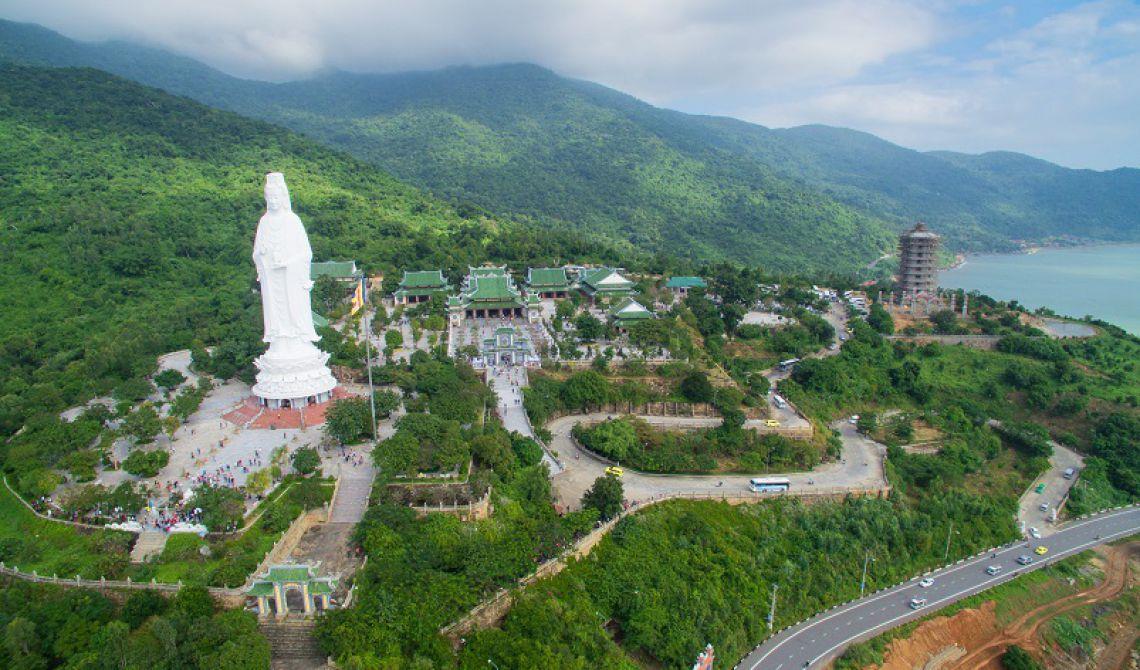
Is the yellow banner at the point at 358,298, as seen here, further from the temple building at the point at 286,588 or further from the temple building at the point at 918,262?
the temple building at the point at 918,262

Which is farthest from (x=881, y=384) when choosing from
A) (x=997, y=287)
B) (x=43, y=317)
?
(x=997, y=287)

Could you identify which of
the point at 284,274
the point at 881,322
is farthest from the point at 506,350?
the point at 881,322

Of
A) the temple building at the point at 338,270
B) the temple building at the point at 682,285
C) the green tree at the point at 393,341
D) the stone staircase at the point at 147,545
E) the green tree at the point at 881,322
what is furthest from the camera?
the temple building at the point at 682,285

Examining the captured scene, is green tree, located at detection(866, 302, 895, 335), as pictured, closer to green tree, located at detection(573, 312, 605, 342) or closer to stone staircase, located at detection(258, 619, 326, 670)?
green tree, located at detection(573, 312, 605, 342)

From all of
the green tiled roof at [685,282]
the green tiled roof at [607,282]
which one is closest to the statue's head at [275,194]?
the green tiled roof at [607,282]

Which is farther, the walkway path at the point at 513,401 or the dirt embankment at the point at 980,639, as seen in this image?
the walkway path at the point at 513,401

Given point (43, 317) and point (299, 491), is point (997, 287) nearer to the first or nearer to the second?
point (299, 491)
